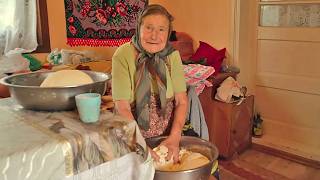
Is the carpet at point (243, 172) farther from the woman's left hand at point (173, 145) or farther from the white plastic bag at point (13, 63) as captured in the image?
the white plastic bag at point (13, 63)

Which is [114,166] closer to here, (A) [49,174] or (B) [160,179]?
(A) [49,174]

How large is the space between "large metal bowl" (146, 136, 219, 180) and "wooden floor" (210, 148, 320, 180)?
2.91 feet

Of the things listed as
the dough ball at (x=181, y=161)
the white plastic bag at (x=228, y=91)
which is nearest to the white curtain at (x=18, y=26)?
the white plastic bag at (x=228, y=91)

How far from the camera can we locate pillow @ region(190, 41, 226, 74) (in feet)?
8.71

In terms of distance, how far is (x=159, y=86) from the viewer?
1580 mm

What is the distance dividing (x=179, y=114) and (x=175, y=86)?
14 centimetres

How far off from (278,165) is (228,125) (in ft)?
1.58

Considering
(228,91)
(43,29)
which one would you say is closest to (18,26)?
(43,29)

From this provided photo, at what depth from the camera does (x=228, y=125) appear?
2.50 metres

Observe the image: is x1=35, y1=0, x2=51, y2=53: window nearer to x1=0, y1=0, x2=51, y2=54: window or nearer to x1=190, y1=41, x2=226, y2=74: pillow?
x1=0, y1=0, x2=51, y2=54: window

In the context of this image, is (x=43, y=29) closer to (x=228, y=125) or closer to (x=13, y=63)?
(x=13, y=63)

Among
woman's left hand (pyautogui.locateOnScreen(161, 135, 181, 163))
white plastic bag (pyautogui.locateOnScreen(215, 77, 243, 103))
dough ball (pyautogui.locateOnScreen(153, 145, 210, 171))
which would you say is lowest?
dough ball (pyautogui.locateOnScreen(153, 145, 210, 171))

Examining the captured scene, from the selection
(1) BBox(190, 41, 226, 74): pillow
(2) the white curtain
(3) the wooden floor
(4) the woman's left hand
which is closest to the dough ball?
(4) the woman's left hand

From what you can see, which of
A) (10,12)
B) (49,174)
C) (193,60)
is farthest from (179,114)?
(10,12)
